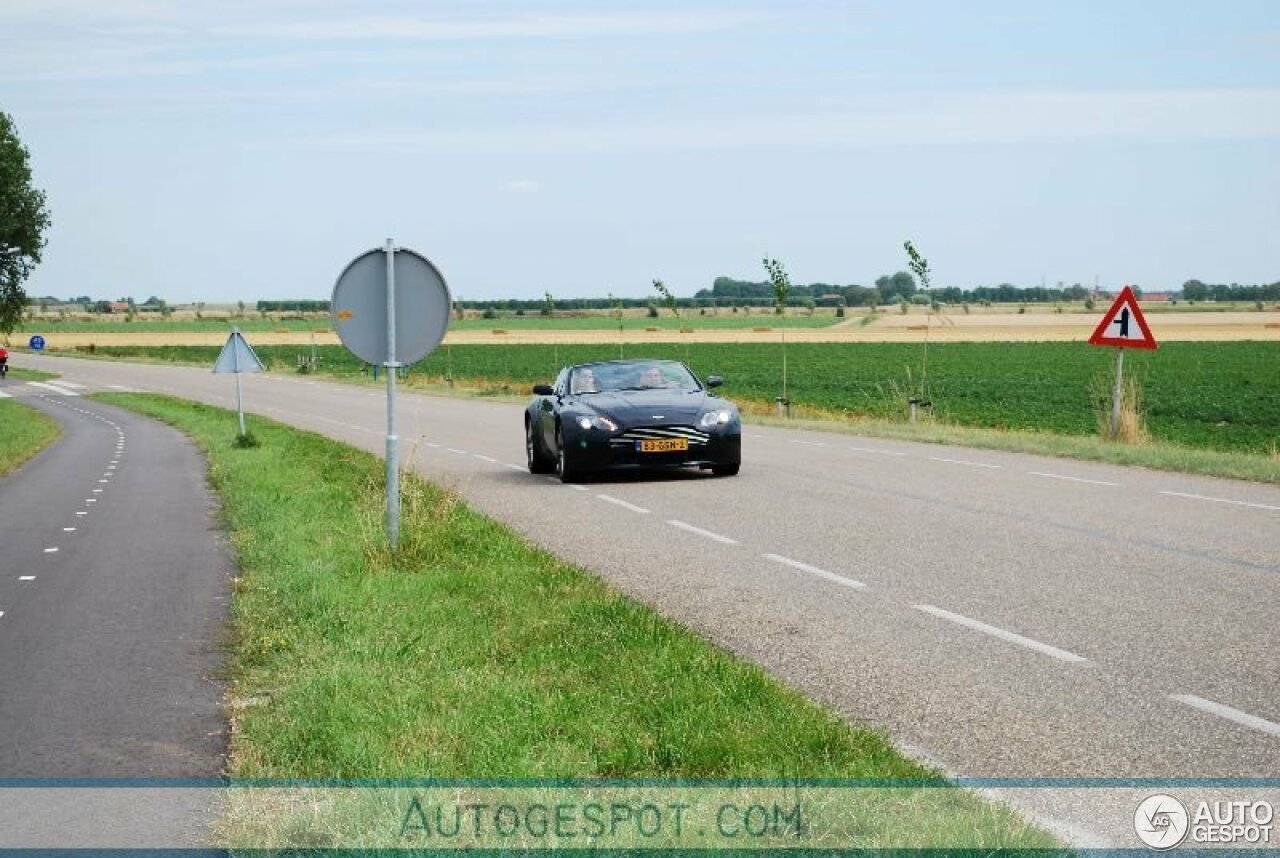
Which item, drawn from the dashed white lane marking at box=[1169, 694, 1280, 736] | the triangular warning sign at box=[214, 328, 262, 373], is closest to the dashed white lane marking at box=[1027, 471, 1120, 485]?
the dashed white lane marking at box=[1169, 694, 1280, 736]

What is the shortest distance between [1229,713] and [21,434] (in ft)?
106

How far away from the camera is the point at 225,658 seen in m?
8.72

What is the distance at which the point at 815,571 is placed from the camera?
37.4ft

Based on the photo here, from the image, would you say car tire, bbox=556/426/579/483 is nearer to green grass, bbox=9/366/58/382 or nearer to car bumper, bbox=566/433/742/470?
car bumper, bbox=566/433/742/470

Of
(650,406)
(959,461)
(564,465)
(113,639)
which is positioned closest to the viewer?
(113,639)

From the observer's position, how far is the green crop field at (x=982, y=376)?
37.9 metres

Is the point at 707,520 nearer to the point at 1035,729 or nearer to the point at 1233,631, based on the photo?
the point at 1233,631

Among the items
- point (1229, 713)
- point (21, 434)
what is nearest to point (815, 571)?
point (1229, 713)

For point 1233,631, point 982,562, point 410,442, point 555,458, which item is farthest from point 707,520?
point 410,442

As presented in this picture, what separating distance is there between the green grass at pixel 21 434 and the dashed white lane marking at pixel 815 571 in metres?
16.4

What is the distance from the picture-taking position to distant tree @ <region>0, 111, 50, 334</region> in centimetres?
7069

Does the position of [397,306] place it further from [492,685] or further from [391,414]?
[492,685]

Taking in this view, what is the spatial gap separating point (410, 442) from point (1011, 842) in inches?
901

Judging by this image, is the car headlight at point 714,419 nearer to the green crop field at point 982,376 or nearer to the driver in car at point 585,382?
the driver in car at point 585,382
